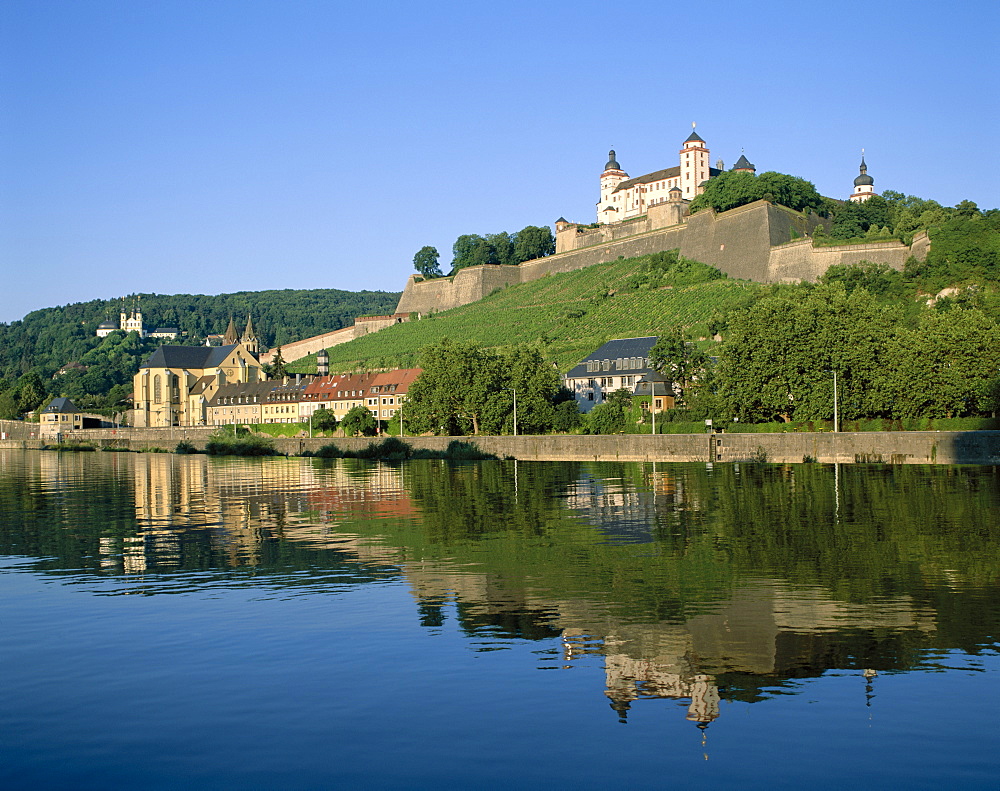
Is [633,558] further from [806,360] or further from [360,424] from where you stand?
[360,424]

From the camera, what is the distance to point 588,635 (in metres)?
14.7

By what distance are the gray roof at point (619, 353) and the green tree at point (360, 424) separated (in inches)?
764

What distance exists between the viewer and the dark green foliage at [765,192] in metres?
119

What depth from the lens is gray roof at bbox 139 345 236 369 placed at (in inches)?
6029

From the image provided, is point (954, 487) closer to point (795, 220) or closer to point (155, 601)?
point (155, 601)

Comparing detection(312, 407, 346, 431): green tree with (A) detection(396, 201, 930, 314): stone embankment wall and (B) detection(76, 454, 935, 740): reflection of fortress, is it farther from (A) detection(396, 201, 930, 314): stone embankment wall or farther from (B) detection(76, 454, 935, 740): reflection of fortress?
(B) detection(76, 454, 935, 740): reflection of fortress

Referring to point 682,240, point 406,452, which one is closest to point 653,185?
point 682,240

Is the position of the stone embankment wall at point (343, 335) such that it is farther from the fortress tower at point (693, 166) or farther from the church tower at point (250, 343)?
the fortress tower at point (693, 166)

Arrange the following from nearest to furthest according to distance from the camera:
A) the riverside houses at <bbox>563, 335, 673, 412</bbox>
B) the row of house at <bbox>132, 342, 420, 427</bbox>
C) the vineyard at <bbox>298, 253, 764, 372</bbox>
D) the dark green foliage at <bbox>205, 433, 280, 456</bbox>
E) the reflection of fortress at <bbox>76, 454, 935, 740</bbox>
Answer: the reflection of fortress at <bbox>76, 454, 935, 740</bbox>
the dark green foliage at <bbox>205, 433, 280, 456</bbox>
the riverside houses at <bbox>563, 335, 673, 412</bbox>
the vineyard at <bbox>298, 253, 764, 372</bbox>
the row of house at <bbox>132, 342, 420, 427</bbox>

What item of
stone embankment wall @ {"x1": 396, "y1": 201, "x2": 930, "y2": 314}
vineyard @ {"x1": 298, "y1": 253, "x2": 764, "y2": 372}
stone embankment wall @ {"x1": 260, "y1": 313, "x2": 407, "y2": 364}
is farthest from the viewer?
stone embankment wall @ {"x1": 260, "y1": 313, "x2": 407, "y2": 364}

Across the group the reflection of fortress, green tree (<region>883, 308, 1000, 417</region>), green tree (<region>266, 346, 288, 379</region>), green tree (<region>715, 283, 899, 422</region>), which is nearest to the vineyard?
green tree (<region>266, 346, 288, 379</region>)

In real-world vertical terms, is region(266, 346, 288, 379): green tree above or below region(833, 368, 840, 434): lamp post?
above

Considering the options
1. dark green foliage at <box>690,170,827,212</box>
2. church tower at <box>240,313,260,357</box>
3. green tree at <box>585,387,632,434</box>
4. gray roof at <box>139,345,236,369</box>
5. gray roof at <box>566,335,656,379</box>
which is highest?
dark green foliage at <box>690,170,827,212</box>

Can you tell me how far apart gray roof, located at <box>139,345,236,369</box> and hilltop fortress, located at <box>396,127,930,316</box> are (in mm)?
30481
